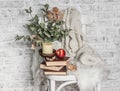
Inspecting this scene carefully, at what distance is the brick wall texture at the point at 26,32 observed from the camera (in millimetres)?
2426

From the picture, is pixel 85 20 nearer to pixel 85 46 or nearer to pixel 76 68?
pixel 85 46

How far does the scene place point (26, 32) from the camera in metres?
2.45

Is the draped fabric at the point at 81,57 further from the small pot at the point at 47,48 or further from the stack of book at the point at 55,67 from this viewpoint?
the small pot at the point at 47,48

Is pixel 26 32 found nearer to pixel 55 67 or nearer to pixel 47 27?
pixel 47 27

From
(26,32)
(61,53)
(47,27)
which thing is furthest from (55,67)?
(26,32)

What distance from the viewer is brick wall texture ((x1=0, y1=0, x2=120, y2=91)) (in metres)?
2.43

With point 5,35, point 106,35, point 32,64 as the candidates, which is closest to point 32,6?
point 5,35

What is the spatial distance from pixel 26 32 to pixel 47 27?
31 centimetres

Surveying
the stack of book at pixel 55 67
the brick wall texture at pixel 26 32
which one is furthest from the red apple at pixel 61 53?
the brick wall texture at pixel 26 32

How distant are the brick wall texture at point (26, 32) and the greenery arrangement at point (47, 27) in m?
0.11

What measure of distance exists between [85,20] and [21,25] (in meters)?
0.55

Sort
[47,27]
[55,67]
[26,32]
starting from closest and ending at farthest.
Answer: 1. [55,67]
2. [47,27]
3. [26,32]

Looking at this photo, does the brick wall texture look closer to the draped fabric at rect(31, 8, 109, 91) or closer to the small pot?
the draped fabric at rect(31, 8, 109, 91)

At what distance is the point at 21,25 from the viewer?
2439mm
